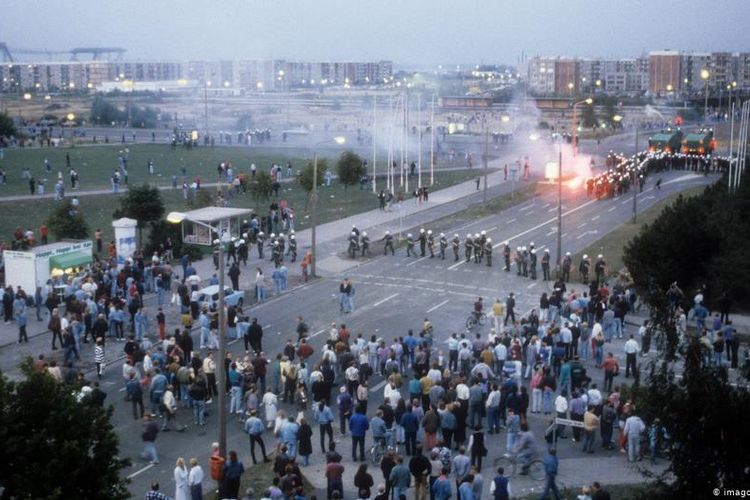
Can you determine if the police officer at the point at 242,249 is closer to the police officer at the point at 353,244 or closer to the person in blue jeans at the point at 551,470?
the police officer at the point at 353,244

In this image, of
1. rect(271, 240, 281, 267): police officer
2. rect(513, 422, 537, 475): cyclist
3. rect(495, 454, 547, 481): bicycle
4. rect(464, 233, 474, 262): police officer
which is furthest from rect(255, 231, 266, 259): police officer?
rect(513, 422, 537, 475): cyclist

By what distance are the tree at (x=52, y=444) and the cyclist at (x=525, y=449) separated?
7.47 metres

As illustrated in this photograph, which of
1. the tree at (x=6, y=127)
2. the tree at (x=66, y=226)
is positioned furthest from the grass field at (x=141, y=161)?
the tree at (x=66, y=226)

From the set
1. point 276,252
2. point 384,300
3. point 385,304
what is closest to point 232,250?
point 276,252

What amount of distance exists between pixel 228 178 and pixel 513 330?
3689cm

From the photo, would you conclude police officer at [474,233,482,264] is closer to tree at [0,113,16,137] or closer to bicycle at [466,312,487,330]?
bicycle at [466,312,487,330]

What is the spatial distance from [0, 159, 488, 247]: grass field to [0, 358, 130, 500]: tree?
29969mm

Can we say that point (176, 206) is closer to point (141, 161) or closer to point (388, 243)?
point (388, 243)

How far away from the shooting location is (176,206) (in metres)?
51.5

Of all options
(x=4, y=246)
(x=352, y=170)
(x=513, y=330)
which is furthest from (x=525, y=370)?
(x=352, y=170)

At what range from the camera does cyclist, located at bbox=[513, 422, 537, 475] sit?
1755 cm

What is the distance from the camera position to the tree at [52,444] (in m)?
11.9

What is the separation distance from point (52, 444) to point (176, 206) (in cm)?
4003

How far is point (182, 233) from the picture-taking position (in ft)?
129
